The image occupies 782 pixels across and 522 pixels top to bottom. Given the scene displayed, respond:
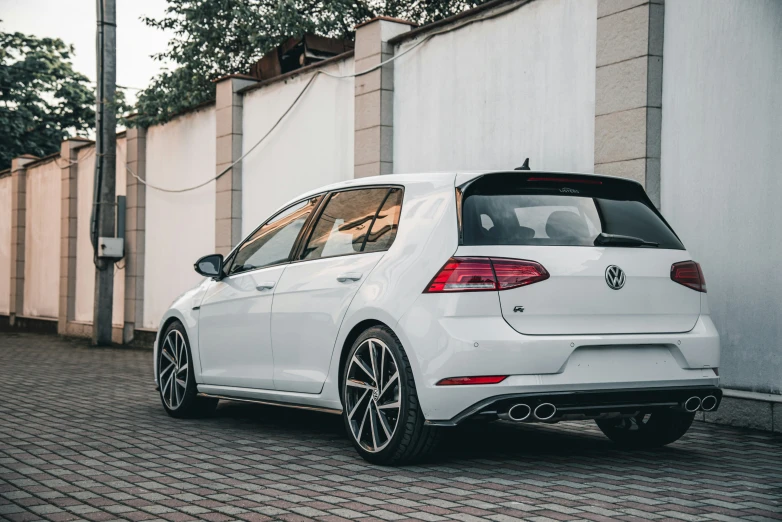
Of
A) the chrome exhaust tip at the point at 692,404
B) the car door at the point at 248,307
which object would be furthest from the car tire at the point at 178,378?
the chrome exhaust tip at the point at 692,404

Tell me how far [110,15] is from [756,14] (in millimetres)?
13070

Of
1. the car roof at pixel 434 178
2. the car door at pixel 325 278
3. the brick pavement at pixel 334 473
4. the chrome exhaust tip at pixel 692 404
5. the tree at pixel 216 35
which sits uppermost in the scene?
the tree at pixel 216 35

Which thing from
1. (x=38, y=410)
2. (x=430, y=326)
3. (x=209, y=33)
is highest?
(x=209, y=33)

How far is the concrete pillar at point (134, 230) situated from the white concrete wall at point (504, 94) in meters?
7.56

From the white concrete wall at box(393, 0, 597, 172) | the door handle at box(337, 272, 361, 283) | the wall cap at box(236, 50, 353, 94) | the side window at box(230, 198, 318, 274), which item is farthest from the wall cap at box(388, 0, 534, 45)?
the door handle at box(337, 272, 361, 283)

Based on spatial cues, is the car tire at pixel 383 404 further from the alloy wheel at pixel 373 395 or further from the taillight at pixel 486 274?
the taillight at pixel 486 274

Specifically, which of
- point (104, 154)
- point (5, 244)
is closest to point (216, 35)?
point (104, 154)

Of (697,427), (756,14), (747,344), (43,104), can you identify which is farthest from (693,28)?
(43,104)

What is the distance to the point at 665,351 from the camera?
5805mm

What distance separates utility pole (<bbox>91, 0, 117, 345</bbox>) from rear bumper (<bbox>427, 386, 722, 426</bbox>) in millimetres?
13842

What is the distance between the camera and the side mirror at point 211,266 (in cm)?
780

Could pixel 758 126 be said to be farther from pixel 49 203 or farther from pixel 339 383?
pixel 49 203

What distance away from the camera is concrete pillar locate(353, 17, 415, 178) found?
1266 cm

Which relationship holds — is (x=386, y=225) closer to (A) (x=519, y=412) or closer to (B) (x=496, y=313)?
(B) (x=496, y=313)
